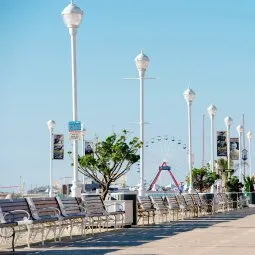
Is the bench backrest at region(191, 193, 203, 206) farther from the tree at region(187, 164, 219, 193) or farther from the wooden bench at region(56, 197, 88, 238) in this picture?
the tree at region(187, 164, 219, 193)

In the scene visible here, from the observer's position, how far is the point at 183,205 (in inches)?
1216

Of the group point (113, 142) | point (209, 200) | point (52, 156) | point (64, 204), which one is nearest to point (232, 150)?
point (52, 156)

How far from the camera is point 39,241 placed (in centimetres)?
1850

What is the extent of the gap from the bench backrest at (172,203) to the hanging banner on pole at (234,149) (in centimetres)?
3049

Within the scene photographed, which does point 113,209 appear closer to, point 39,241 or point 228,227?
point 228,227

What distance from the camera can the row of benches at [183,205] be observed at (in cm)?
2625

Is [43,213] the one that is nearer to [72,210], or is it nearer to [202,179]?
[72,210]

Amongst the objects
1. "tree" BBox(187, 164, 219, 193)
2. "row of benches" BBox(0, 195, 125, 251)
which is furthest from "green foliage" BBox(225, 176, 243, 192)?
"row of benches" BBox(0, 195, 125, 251)

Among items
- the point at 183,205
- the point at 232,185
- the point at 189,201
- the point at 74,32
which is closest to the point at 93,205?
the point at 74,32

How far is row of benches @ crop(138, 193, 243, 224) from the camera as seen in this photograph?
26250 mm

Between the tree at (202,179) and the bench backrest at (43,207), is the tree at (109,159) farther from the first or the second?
the tree at (202,179)

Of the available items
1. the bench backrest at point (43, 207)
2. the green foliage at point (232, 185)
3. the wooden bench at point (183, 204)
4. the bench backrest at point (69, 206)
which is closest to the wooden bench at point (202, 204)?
the wooden bench at point (183, 204)

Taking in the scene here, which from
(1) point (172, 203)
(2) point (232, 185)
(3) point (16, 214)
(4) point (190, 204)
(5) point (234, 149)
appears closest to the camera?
(3) point (16, 214)

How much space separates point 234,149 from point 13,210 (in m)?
44.9
